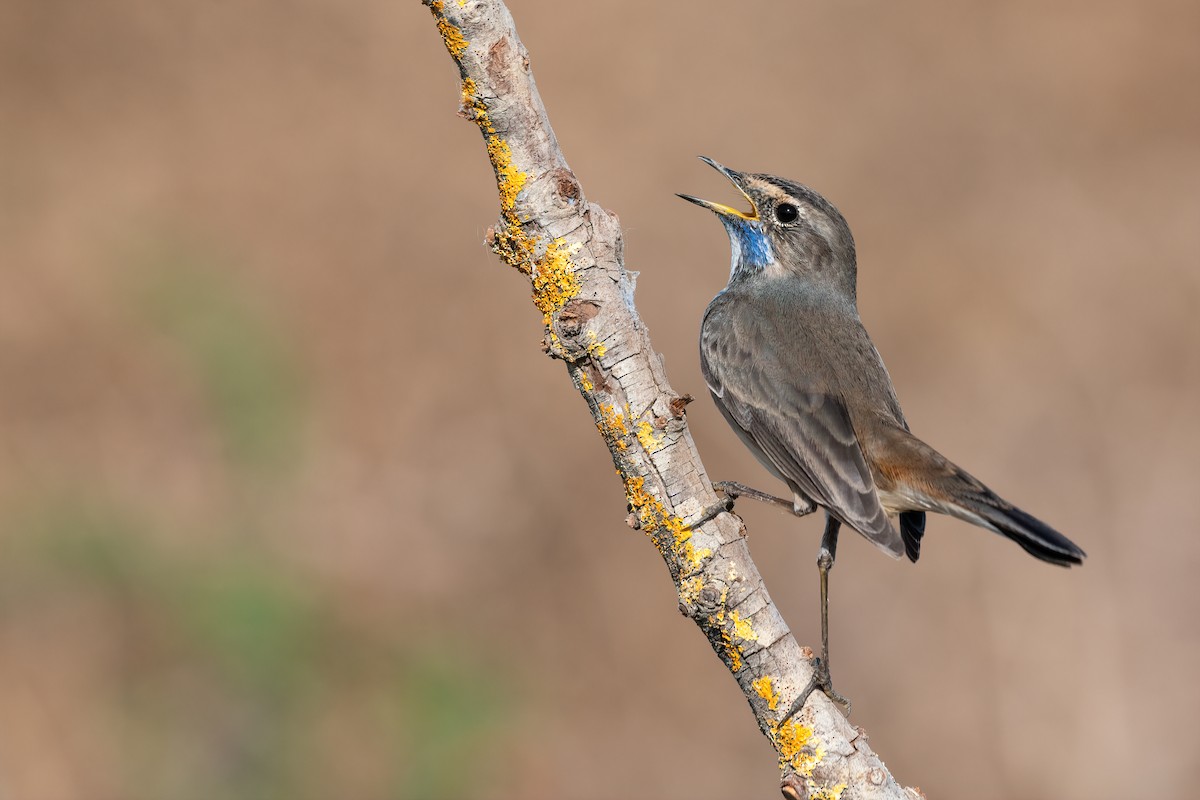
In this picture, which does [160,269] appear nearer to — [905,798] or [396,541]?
[396,541]

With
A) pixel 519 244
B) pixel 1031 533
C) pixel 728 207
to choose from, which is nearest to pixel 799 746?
pixel 1031 533

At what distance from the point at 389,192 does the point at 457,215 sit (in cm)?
66

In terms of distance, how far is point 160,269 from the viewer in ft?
31.3

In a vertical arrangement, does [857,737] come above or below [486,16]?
below

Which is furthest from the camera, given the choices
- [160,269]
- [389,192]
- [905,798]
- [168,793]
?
[389,192]

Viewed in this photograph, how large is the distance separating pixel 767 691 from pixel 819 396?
1.93 metres

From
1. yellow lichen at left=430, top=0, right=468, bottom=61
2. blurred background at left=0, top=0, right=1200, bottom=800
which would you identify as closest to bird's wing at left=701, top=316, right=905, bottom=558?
yellow lichen at left=430, top=0, right=468, bottom=61

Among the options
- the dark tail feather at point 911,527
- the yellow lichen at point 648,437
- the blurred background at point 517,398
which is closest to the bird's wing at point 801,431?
the dark tail feather at point 911,527

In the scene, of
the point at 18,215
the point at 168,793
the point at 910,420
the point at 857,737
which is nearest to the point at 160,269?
the point at 18,215

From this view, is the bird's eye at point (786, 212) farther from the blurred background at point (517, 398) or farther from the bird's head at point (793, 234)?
the blurred background at point (517, 398)

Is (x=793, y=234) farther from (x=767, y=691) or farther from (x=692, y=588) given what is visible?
(x=767, y=691)

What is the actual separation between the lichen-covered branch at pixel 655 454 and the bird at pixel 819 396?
1.12ft

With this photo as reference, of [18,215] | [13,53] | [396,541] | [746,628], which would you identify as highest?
[13,53]

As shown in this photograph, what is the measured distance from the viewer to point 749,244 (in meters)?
6.82
